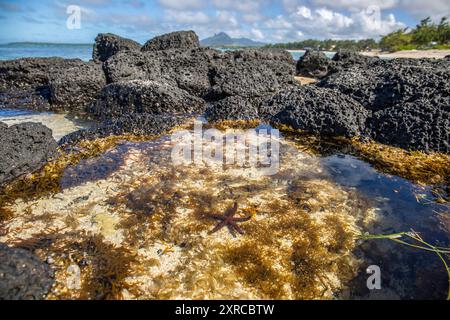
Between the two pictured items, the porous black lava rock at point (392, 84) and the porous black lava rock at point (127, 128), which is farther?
the porous black lava rock at point (392, 84)

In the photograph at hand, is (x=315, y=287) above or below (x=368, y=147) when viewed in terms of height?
below

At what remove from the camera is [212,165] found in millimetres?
4074

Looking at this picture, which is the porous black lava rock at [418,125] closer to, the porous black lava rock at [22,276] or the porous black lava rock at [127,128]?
the porous black lava rock at [127,128]

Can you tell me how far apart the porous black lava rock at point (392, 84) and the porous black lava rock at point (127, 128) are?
405 centimetres

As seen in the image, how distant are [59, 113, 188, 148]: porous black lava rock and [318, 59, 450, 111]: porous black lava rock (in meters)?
4.05

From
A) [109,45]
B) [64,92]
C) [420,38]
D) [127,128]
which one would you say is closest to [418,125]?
[127,128]

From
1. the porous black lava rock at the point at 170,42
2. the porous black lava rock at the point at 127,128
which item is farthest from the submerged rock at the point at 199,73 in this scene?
the porous black lava rock at the point at 170,42

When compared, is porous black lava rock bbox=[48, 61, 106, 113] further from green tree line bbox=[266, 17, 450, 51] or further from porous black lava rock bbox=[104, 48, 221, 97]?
green tree line bbox=[266, 17, 450, 51]

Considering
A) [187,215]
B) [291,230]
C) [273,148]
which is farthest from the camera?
[273,148]

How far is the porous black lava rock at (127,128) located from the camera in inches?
195

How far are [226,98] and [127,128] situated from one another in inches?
96.0
